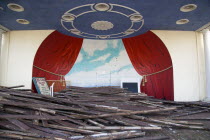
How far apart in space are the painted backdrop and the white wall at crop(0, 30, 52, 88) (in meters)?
2.34

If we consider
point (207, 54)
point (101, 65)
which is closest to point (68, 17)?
point (101, 65)

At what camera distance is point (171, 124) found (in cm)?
326

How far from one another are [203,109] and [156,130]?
3.45 m

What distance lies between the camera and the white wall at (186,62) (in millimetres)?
7816

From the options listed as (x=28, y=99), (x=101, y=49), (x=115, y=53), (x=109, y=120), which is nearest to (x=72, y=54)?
(x=101, y=49)

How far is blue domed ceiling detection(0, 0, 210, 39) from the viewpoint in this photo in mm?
5512

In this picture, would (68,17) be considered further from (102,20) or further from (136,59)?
(136,59)

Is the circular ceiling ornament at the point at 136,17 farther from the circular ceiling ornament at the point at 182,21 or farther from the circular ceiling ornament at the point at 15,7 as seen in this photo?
the circular ceiling ornament at the point at 15,7

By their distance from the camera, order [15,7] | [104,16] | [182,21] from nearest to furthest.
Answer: [15,7], [104,16], [182,21]

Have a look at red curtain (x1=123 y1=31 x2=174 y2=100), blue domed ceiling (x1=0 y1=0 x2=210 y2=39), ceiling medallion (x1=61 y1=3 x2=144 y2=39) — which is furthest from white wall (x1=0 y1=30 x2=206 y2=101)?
ceiling medallion (x1=61 y1=3 x2=144 y2=39)

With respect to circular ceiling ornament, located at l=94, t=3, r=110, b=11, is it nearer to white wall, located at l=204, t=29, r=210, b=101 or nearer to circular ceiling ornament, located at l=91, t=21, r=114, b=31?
circular ceiling ornament, located at l=91, t=21, r=114, b=31

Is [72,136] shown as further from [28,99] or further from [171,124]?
[171,124]

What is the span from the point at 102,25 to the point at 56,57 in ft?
11.4

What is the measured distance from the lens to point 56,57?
8820mm
